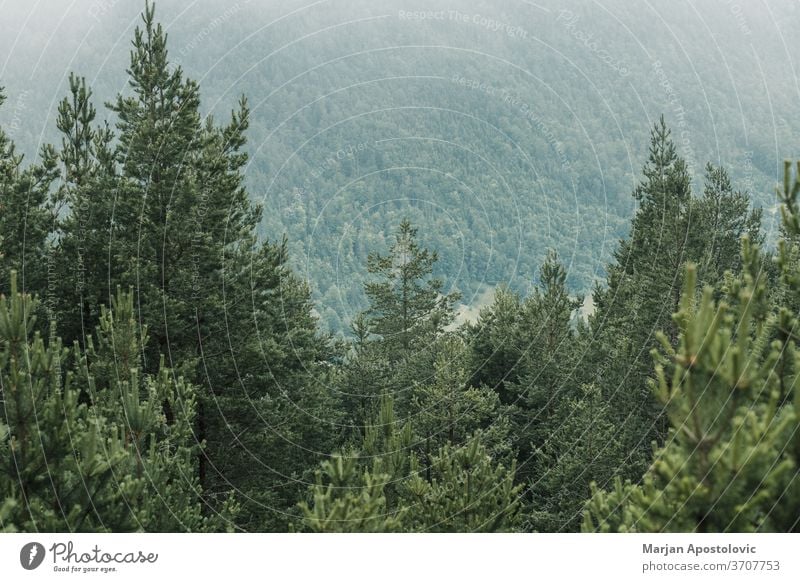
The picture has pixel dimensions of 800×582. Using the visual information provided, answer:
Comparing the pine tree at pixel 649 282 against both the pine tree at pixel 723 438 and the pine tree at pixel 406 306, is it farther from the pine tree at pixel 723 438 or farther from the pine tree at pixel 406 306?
the pine tree at pixel 723 438

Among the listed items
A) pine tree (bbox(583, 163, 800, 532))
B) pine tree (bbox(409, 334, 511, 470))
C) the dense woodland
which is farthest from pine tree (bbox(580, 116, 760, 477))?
pine tree (bbox(583, 163, 800, 532))

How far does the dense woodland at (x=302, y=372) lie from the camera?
1009 centimetres

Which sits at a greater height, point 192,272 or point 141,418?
point 192,272

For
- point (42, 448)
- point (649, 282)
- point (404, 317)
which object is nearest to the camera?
point (42, 448)

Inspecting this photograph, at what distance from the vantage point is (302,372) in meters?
32.8

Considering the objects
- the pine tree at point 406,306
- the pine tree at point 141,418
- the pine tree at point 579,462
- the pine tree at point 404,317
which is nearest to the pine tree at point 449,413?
the pine tree at point 579,462

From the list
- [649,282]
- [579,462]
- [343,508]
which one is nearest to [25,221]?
[343,508]

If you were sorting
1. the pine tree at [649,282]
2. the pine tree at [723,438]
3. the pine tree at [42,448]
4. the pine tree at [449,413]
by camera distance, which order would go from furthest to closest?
the pine tree at [449,413] → the pine tree at [649,282] → the pine tree at [42,448] → the pine tree at [723,438]

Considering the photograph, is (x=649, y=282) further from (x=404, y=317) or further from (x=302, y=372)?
(x=404, y=317)

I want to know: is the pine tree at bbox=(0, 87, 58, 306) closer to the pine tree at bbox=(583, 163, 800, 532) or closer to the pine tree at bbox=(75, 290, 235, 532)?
the pine tree at bbox=(75, 290, 235, 532)

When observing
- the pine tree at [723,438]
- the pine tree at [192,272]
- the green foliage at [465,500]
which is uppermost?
the pine tree at [192,272]

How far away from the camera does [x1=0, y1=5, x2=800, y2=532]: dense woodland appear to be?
10.1 metres

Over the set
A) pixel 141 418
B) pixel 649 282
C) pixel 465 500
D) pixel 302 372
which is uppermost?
pixel 649 282
